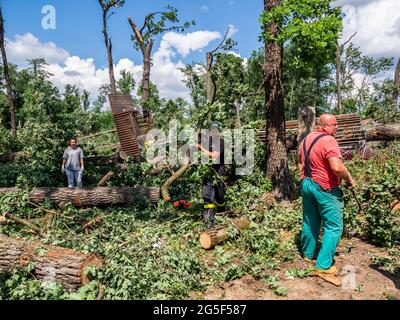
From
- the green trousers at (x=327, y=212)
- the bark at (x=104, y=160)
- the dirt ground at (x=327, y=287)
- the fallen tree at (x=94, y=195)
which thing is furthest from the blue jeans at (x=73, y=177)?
the green trousers at (x=327, y=212)

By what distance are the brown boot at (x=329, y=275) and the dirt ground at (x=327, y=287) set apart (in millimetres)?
53

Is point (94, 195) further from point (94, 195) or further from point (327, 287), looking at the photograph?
point (327, 287)

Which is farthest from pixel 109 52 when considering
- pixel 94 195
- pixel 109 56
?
pixel 94 195

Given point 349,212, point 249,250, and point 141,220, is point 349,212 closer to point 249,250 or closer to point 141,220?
point 249,250

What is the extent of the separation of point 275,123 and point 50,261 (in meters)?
5.57

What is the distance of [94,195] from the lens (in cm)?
784

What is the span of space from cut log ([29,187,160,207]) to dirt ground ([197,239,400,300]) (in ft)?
12.6

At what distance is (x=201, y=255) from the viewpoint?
5582mm

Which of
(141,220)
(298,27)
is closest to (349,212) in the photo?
(298,27)

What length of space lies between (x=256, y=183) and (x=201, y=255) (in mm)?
3198

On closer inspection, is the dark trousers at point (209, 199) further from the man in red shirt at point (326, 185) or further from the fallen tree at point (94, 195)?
the man in red shirt at point (326, 185)

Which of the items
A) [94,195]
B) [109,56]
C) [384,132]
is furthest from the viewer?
[109,56]

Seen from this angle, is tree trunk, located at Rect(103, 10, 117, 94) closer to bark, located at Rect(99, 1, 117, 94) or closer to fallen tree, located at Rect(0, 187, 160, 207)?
bark, located at Rect(99, 1, 117, 94)
